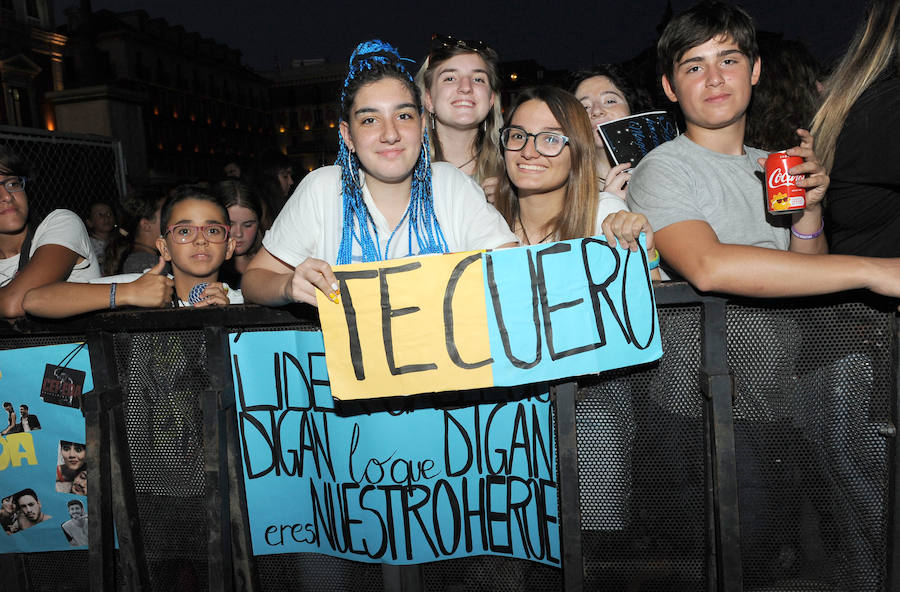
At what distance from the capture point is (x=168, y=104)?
64312mm

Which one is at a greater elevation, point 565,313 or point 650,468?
point 565,313

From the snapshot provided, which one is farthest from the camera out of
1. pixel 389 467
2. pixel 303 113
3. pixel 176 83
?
pixel 303 113

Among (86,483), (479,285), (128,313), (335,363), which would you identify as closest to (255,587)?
(86,483)

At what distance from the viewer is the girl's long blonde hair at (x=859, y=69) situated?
2273mm

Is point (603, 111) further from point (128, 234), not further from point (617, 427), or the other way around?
point (128, 234)

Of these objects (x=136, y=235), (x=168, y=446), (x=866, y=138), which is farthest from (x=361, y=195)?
(x=136, y=235)

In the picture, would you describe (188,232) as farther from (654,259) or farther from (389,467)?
(654,259)

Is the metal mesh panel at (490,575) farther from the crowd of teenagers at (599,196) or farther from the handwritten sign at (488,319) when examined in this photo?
the crowd of teenagers at (599,196)

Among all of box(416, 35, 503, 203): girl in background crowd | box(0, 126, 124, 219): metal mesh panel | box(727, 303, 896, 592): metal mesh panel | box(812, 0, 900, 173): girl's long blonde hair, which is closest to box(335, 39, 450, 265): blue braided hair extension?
box(416, 35, 503, 203): girl in background crowd

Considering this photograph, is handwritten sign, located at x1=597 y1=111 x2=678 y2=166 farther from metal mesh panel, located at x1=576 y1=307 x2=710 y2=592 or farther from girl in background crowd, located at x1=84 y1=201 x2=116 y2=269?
girl in background crowd, located at x1=84 y1=201 x2=116 y2=269

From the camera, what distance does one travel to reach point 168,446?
237cm

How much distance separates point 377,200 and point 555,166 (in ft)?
2.65

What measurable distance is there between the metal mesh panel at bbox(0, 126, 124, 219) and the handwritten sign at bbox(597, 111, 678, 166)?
5853mm

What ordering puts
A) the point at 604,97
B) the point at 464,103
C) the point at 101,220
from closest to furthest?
1. the point at 464,103
2. the point at 604,97
3. the point at 101,220
